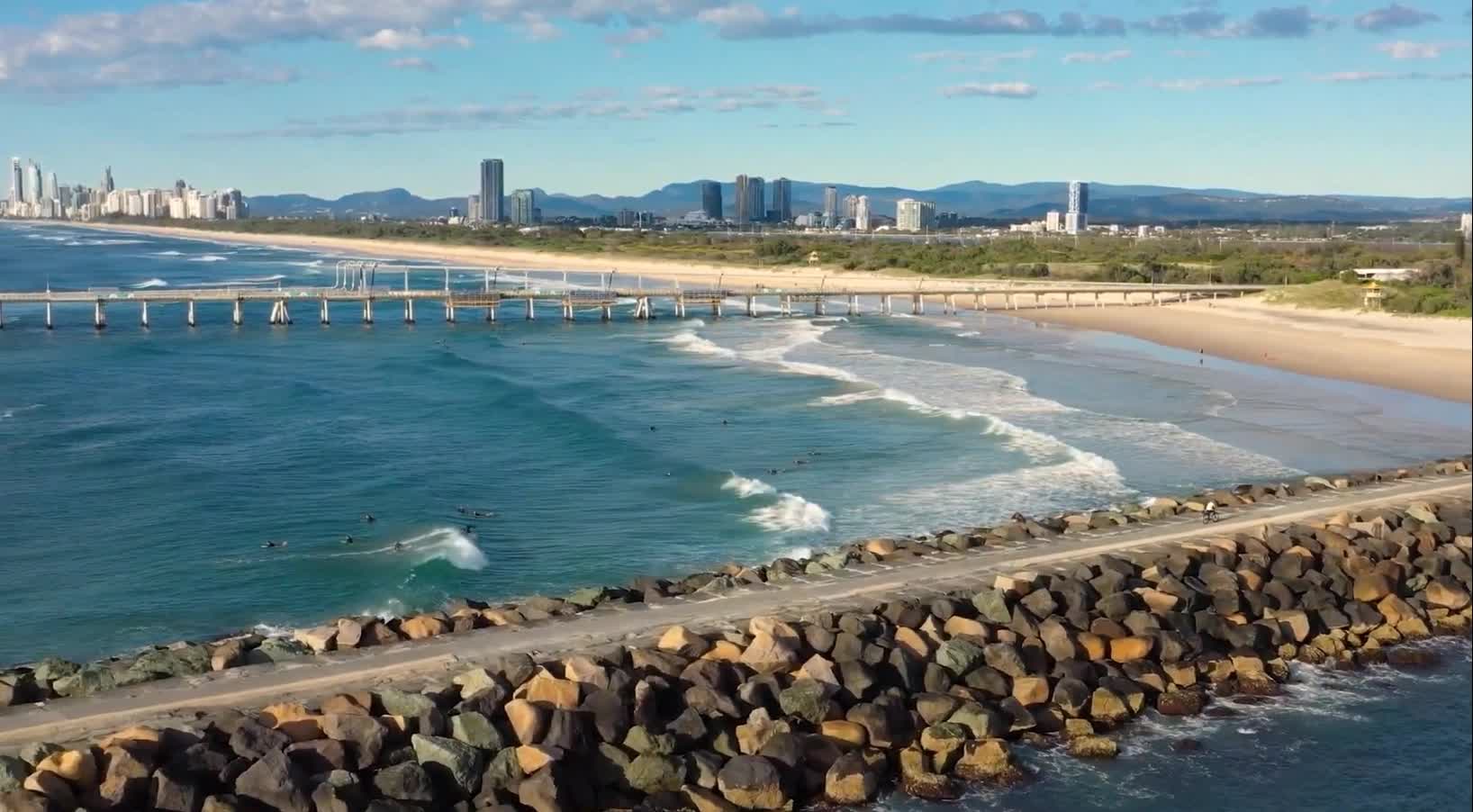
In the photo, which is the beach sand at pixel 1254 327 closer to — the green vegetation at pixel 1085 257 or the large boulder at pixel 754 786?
the green vegetation at pixel 1085 257

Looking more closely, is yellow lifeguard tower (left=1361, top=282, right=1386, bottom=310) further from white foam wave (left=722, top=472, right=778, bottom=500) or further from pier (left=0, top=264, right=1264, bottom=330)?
pier (left=0, top=264, right=1264, bottom=330)

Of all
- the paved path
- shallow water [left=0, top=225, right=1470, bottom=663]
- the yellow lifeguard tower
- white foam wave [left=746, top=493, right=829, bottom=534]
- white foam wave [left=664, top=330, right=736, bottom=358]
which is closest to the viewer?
the paved path

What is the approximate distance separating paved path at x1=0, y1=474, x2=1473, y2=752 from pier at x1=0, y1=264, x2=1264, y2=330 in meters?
46.8

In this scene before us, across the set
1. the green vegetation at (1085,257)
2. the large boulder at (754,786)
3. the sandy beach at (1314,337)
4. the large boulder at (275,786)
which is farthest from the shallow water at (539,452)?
the large boulder at (754,786)

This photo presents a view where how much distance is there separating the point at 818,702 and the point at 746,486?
12.7 m

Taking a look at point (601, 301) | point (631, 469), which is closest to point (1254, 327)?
point (601, 301)

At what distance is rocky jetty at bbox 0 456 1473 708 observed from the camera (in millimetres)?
12945

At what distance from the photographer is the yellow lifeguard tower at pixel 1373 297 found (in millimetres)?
39219

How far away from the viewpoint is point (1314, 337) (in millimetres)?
47750

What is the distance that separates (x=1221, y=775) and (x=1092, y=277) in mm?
72650

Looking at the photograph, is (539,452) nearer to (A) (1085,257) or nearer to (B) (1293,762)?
(B) (1293,762)

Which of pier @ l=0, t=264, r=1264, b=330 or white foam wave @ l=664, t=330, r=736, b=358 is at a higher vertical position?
pier @ l=0, t=264, r=1264, b=330

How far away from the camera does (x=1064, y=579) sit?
1611cm

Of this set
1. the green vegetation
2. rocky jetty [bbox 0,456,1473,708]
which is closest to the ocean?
rocky jetty [bbox 0,456,1473,708]
